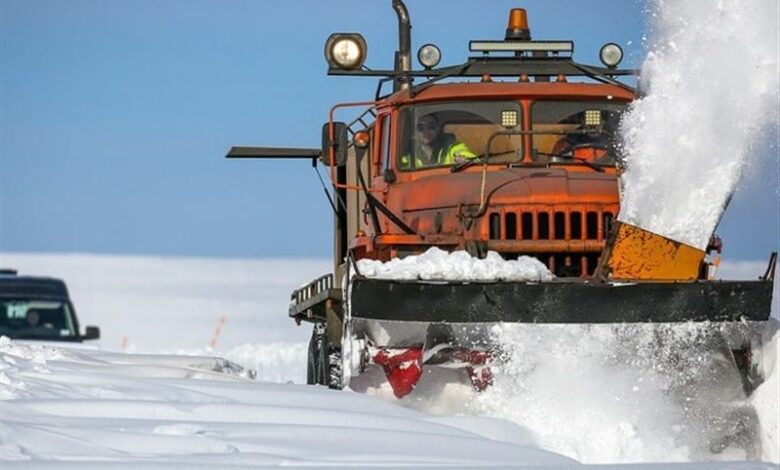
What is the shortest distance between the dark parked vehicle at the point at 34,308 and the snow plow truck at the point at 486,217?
9.81 m

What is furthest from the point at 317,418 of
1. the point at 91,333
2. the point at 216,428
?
the point at 91,333

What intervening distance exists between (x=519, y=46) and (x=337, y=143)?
1.55m

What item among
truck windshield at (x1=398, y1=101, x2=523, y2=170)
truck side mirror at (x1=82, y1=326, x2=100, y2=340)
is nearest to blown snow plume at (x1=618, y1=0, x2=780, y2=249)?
truck windshield at (x1=398, y1=101, x2=523, y2=170)

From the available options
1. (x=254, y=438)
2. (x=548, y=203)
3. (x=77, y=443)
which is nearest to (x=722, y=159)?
(x=548, y=203)

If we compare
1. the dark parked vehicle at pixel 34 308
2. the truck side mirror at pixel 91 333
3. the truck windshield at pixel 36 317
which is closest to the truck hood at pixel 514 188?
the truck side mirror at pixel 91 333

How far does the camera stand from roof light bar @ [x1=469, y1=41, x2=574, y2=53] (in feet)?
43.8

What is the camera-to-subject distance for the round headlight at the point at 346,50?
12969mm

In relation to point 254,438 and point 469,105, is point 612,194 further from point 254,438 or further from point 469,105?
point 254,438

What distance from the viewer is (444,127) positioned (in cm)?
1273

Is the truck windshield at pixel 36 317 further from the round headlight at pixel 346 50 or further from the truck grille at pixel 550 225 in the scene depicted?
the truck grille at pixel 550 225

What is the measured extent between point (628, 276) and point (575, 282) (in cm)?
66

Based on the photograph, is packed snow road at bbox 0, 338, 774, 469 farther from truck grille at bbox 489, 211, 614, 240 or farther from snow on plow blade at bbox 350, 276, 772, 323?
truck grille at bbox 489, 211, 614, 240

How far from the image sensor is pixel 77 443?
768 centimetres

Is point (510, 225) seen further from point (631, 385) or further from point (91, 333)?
point (91, 333)
